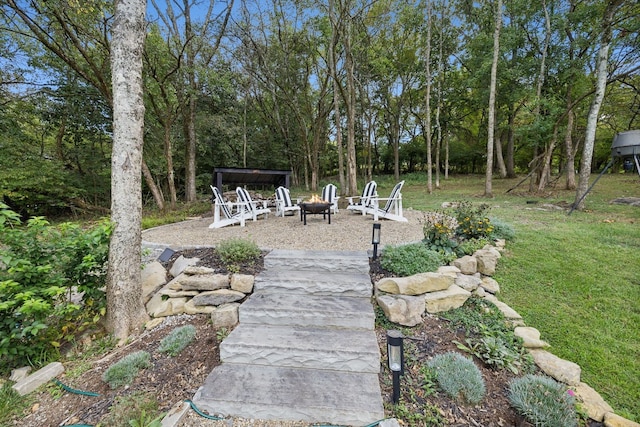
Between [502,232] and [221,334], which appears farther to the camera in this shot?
[502,232]

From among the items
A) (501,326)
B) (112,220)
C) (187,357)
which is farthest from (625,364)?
(112,220)

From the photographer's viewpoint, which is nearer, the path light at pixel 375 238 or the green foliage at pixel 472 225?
the path light at pixel 375 238

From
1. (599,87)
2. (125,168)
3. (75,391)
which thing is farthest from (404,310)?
(599,87)

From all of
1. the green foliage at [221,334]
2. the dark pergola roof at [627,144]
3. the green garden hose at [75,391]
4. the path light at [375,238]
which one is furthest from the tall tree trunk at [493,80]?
the green garden hose at [75,391]

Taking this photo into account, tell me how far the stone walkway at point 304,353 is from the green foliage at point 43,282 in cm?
147

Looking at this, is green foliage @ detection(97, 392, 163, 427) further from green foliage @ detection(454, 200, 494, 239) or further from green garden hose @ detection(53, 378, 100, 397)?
green foliage @ detection(454, 200, 494, 239)

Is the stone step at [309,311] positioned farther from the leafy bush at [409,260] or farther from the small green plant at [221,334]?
the leafy bush at [409,260]

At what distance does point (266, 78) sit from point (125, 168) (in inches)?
527

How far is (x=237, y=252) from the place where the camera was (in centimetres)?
309

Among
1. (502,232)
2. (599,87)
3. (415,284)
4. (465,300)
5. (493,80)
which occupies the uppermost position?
(493,80)

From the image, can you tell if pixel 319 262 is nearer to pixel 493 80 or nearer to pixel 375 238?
pixel 375 238

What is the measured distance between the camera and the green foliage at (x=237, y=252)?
10.1 feet

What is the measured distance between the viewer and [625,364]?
205cm

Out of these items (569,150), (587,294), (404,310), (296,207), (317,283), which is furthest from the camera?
(569,150)
